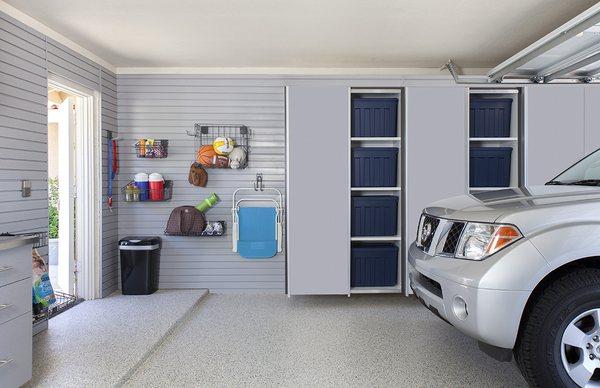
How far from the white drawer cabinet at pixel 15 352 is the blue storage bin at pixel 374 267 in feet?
10.1

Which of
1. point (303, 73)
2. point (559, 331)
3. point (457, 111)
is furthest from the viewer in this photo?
point (303, 73)

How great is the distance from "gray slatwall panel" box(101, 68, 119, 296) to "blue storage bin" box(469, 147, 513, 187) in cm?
442

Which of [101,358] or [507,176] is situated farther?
[507,176]

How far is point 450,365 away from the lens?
120 inches

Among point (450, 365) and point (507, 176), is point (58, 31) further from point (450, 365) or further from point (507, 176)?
point (507, 176)

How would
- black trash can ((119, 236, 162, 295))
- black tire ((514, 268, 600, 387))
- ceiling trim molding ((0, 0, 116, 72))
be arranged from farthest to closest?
1. black trash can ((119, 236, 162, 295))
2. ceiling trim molding ((0, 0, 116, 72))
3. black tire ((514, 268, 600, 387))

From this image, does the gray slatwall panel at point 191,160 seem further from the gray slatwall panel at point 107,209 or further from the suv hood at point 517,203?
the suv hood at point 517,203

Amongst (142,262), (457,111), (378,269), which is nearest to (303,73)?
(457,111)

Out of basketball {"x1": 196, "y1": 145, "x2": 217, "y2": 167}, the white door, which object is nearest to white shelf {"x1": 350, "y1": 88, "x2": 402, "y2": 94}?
basketball {"x1": 196, "y1": 145, "x2": 217, "y2": 167}

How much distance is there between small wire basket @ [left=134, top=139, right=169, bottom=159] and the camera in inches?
199

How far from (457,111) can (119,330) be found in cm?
414

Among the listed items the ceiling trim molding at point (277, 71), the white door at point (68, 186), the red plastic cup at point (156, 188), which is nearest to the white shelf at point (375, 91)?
the ceiling trim molding at point (277, 71)

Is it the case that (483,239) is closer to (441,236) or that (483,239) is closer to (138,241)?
(441,236)

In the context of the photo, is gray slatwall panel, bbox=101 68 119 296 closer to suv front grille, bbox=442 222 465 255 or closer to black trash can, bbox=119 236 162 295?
black trash can, bbox=119 236 162 295
